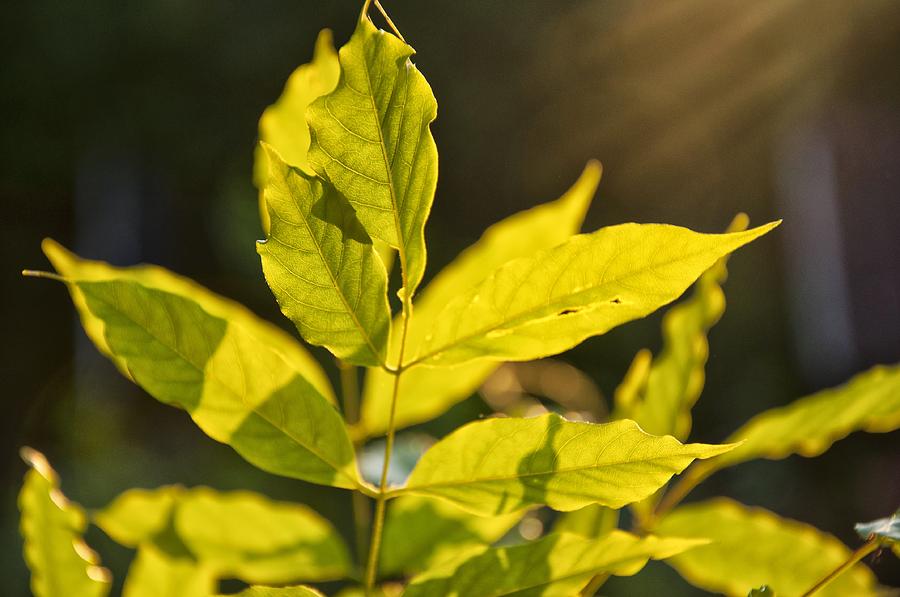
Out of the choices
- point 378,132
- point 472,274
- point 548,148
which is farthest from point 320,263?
point 548,148

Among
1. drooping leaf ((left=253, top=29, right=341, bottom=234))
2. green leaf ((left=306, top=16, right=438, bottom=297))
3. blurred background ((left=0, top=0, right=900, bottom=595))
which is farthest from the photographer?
blurred background ((left=0, top=0, right=900, bottom=595))

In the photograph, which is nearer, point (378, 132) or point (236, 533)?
point (378, 132)

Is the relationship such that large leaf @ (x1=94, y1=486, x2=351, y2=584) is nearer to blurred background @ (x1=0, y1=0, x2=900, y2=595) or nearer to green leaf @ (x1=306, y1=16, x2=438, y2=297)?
green leaf @ (x1=306, y1=16, x2=438, y2=297)

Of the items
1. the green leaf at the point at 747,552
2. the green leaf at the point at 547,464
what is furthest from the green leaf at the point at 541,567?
the green leaf at the point at 747,552

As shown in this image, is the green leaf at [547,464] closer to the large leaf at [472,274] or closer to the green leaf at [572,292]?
the green leaf at [572,292]

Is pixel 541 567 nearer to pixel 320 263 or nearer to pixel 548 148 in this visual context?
pixel 320 263

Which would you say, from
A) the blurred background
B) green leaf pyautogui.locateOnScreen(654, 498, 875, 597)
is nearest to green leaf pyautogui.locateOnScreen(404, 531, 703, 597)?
green leaf pyautogui.locateOnScreen(654, 498, 875, 597)
